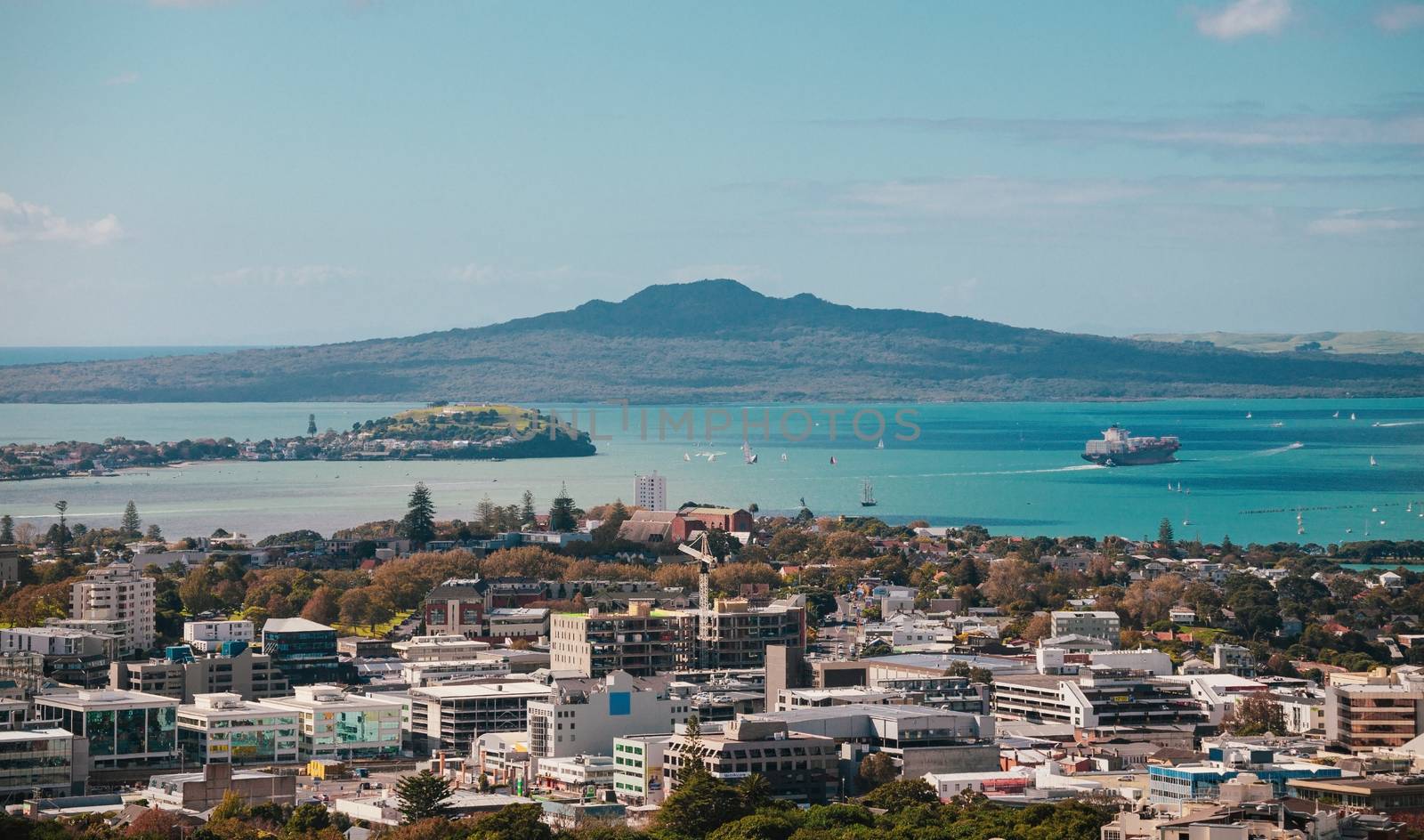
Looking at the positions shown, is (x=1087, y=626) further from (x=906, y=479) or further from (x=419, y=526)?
(x=906, y=479)

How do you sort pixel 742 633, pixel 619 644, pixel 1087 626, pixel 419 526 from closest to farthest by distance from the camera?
pixel 619 644 < pixel 742 633 < pixel 1087 626 < pixel 419 526

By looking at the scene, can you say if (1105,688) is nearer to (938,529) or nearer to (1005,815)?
(1005,815)

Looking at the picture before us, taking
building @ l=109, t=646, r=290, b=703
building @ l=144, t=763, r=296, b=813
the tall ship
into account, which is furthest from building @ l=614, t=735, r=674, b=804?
the tall ship

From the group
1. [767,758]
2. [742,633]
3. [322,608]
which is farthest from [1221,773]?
[322,608]

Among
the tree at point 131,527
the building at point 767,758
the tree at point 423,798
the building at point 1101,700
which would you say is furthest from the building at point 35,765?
the tree at point 131,527

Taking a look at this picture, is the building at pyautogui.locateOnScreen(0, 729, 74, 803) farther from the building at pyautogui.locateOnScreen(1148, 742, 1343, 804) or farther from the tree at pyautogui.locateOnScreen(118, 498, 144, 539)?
the tree at pyautogui.locateOnScreen(118, 498, 144, 539)

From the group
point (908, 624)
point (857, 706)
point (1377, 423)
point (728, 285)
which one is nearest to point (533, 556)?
point (908, 624)
